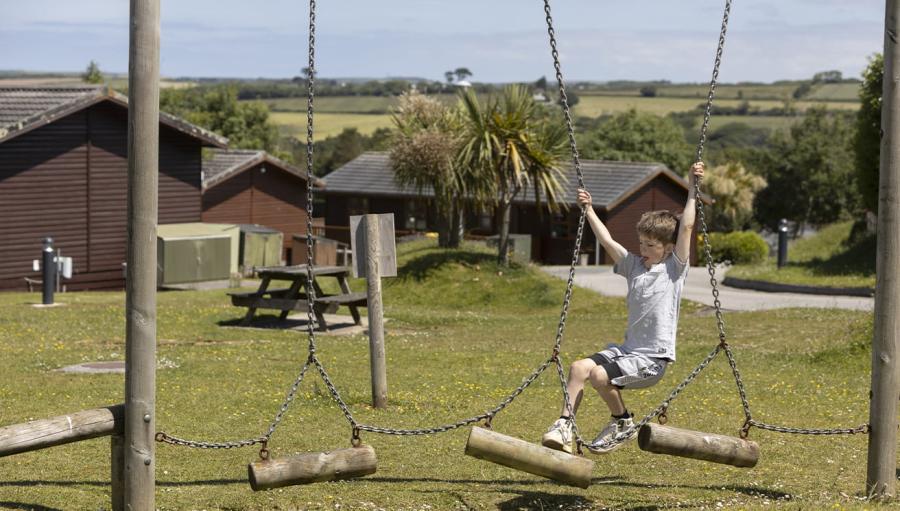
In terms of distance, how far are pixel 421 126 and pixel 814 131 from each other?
5985cm

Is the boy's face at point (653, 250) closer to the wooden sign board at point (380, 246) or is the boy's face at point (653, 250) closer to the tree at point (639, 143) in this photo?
the wooden sign board at point (380, 246)

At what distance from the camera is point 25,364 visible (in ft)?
50.2

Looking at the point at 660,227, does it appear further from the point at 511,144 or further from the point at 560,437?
the point at 511,144

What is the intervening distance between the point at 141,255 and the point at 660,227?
3.55 meters

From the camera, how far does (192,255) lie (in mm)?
36125

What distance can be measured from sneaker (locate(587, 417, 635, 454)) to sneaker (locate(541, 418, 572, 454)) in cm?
28

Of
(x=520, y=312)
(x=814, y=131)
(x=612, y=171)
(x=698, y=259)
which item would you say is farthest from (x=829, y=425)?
(x=814, y=131)

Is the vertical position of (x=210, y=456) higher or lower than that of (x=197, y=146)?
lower

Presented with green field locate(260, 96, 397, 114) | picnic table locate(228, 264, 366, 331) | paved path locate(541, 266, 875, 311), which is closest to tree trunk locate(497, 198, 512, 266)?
paved path locate(541, 266, 875, 311)

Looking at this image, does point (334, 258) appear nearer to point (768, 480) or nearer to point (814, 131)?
point (768, 480)

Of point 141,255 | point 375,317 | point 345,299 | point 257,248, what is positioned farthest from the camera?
point 257,248

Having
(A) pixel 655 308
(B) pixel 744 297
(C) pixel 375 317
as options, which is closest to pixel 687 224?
(A) pixel 655 308

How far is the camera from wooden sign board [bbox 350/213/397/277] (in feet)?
44.4

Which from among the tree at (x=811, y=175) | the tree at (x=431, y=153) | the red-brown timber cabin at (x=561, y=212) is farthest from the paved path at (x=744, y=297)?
the tree at (x=811, y=175)
